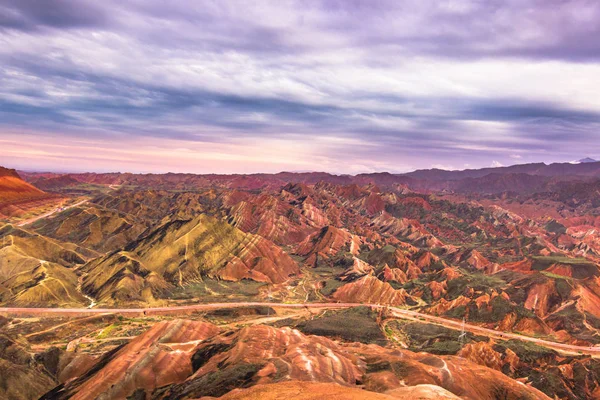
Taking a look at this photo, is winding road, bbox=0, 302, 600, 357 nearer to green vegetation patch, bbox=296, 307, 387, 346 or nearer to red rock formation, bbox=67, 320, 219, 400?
green vegetation patch, bbox=296, 307, 387, 346

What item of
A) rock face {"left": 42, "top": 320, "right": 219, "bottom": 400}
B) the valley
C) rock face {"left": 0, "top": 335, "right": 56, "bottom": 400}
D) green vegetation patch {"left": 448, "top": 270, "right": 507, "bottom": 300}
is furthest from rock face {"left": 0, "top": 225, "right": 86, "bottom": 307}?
green vegetation patch {"left": 448, "top": 270, "right": 507, "bottom": 300}

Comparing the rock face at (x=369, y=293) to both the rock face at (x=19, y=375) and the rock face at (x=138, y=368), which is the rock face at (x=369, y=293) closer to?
the rock face at (x=138, y=368)

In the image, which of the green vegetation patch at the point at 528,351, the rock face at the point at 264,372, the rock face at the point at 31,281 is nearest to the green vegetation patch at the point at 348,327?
the rock face at the point at 264,372

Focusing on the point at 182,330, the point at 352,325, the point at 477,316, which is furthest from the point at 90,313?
the point at 477,316

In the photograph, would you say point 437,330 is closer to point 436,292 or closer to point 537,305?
point 436,292

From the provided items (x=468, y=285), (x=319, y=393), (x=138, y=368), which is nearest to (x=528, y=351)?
(x=468, y=285)

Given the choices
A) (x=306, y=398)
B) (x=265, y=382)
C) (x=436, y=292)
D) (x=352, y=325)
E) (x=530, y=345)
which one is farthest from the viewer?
(x=436, y=292)

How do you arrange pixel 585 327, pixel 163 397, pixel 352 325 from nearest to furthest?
pixel 163 397, pixel 352 325, pixel 585 327
